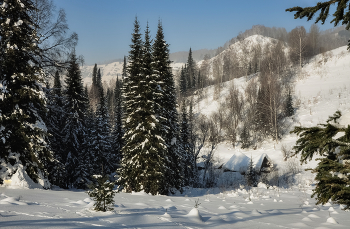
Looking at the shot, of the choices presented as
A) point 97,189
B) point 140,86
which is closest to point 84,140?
point 140,86

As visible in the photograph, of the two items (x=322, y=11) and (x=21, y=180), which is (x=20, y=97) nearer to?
(x=21, y=180)

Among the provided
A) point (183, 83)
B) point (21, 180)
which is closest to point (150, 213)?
point (21, 180)

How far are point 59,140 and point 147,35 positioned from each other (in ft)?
48.9

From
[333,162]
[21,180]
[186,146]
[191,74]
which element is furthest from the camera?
[191,74]

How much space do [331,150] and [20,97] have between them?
415 inches

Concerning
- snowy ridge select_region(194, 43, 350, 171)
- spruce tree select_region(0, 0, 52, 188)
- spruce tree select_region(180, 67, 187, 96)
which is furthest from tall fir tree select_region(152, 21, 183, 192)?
spruce tree select_region(180, 67, 187, 96)

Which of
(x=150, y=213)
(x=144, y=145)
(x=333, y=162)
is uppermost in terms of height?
(x=144, y=145)

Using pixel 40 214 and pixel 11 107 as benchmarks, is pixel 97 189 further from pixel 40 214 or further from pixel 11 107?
pixel 11 107

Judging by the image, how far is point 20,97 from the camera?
9.16 metres

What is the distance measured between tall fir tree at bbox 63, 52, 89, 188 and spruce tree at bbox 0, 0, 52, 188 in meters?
13.0

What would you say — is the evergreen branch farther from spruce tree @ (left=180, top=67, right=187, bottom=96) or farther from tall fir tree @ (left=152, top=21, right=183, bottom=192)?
spruce tree @ (left=180, top=67, right=187, bottom=96)

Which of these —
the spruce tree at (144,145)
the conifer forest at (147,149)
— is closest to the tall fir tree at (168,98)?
the conifer forest at (147,149)

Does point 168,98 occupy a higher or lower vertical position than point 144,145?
higher

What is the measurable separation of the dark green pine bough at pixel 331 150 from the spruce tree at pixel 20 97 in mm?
9678
